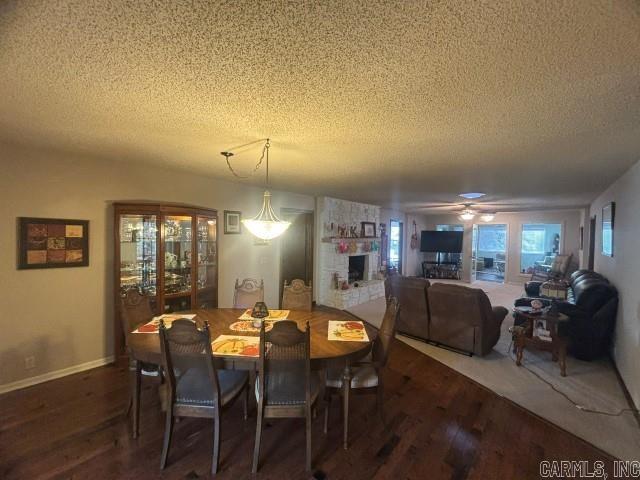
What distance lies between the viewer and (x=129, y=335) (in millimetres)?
2373

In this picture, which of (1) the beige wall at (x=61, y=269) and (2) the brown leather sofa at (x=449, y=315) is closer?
(1) the beige wall at (x=61, y=269)

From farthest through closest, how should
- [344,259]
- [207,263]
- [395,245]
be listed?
[395,245] < [344,259] < [207,263]

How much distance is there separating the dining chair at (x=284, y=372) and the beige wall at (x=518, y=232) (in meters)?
9.00

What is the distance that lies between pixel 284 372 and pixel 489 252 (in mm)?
10661

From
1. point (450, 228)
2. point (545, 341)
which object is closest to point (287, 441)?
point (545, 341)

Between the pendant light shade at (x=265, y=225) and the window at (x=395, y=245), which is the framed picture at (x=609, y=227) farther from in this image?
the window at (x=395, y=245)

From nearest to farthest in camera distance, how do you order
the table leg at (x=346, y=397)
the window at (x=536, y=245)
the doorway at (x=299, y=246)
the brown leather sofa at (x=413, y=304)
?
the table leg at (x=346, y=397), the brown leather sofa at (x=413, y=304), the doorway at (x=299, y=246), the window at (x=536, y=245)

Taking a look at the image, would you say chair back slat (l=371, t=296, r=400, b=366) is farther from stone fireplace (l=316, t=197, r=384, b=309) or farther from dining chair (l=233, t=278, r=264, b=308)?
stone fireplace (l=316, t=197, r=384, b=309)

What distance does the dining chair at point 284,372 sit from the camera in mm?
1895

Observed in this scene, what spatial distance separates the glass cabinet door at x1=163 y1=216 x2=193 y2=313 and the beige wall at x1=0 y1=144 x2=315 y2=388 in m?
0.40

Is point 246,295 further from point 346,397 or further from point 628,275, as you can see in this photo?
point 628,275

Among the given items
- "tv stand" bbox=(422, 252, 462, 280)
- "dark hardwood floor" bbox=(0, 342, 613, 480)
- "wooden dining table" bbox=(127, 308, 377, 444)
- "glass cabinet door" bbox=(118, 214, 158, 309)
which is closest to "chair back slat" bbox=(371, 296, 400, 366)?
"wooden dining table" bbox=(127, 308, 377, 444)

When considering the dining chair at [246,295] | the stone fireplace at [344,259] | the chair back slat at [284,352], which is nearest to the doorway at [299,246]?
the stone fireplace at [344,259]

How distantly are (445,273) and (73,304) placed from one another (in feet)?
32.1
